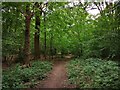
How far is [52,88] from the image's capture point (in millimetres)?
9312

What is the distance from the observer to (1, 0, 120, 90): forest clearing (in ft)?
24.2

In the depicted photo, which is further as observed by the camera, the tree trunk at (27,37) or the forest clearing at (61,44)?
the tree trunk at (27,37)

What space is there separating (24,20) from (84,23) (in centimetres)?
999

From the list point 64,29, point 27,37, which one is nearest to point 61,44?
point 64,29

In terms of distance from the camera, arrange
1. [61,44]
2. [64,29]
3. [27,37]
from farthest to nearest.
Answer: [61,44], [64,29], [27,37]

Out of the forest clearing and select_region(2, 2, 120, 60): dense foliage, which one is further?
select_region(2, 2, 120, 60): dense foliage

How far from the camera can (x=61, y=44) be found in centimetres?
2395

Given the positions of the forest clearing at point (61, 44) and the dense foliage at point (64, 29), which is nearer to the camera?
the forest clearing at point (61, 44)

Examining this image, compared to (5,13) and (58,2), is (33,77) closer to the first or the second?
(5,13)

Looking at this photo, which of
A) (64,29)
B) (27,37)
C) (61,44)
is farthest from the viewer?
Answer: (61,44)

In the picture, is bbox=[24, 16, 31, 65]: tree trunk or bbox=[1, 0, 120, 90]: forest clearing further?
bbox=[24, 16, 31, 65]: tree trunk

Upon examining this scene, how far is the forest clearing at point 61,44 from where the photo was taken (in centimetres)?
739

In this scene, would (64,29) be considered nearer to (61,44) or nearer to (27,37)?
(61,44)

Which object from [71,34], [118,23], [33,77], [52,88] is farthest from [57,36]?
[118,23]
